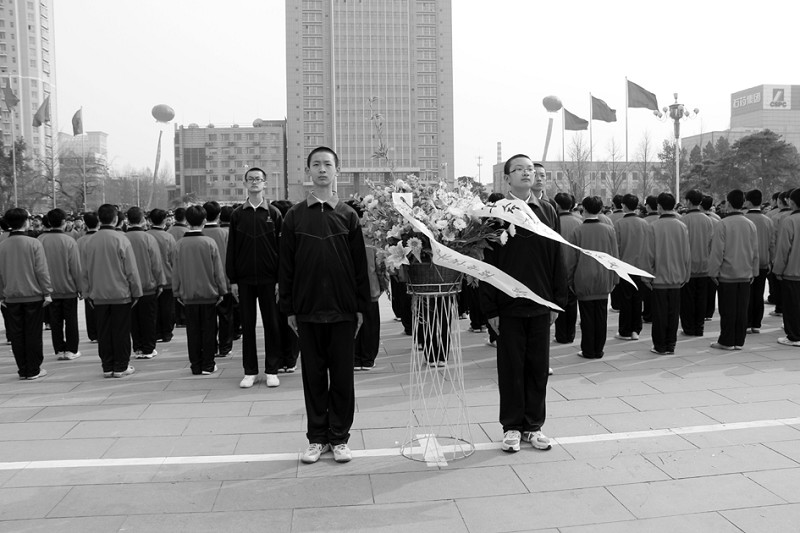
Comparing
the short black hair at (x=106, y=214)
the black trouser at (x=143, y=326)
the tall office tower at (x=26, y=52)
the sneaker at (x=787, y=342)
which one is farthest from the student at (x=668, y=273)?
the tall office tower at (x=26, y=52)

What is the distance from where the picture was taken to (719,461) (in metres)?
4.30

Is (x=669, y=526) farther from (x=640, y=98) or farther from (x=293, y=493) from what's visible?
(x=640, y=98)

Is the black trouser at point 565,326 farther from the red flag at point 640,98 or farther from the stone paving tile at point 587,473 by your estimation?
the red flag at point 640,98

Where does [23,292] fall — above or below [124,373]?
above

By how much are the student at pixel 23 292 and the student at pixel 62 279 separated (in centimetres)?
93

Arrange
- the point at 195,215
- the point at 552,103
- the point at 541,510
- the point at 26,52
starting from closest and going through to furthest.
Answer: the point at 541,510, the point at 195,215, the point at 552,103, the point at 26,52

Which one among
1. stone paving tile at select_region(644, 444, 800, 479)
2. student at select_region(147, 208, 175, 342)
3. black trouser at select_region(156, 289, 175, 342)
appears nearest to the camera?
stone paving tile at select_region(644, 444, 800, 479)

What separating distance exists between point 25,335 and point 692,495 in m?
6.89

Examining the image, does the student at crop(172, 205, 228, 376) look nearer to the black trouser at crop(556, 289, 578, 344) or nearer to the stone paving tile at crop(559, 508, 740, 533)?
the black trouser at crop(556, 289, 578, 344)

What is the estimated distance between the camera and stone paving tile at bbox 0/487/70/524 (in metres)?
3.66

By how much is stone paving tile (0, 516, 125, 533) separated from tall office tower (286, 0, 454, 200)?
9033 cm

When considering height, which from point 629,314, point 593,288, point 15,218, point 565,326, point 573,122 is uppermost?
point 573,122

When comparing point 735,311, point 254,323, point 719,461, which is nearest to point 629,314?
point 735,311

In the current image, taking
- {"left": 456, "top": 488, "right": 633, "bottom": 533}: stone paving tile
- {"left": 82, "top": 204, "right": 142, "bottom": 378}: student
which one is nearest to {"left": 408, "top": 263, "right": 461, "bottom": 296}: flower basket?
{"left": 456, "top": 488, "right": 633, "bottom": 533}: stone paving tile
